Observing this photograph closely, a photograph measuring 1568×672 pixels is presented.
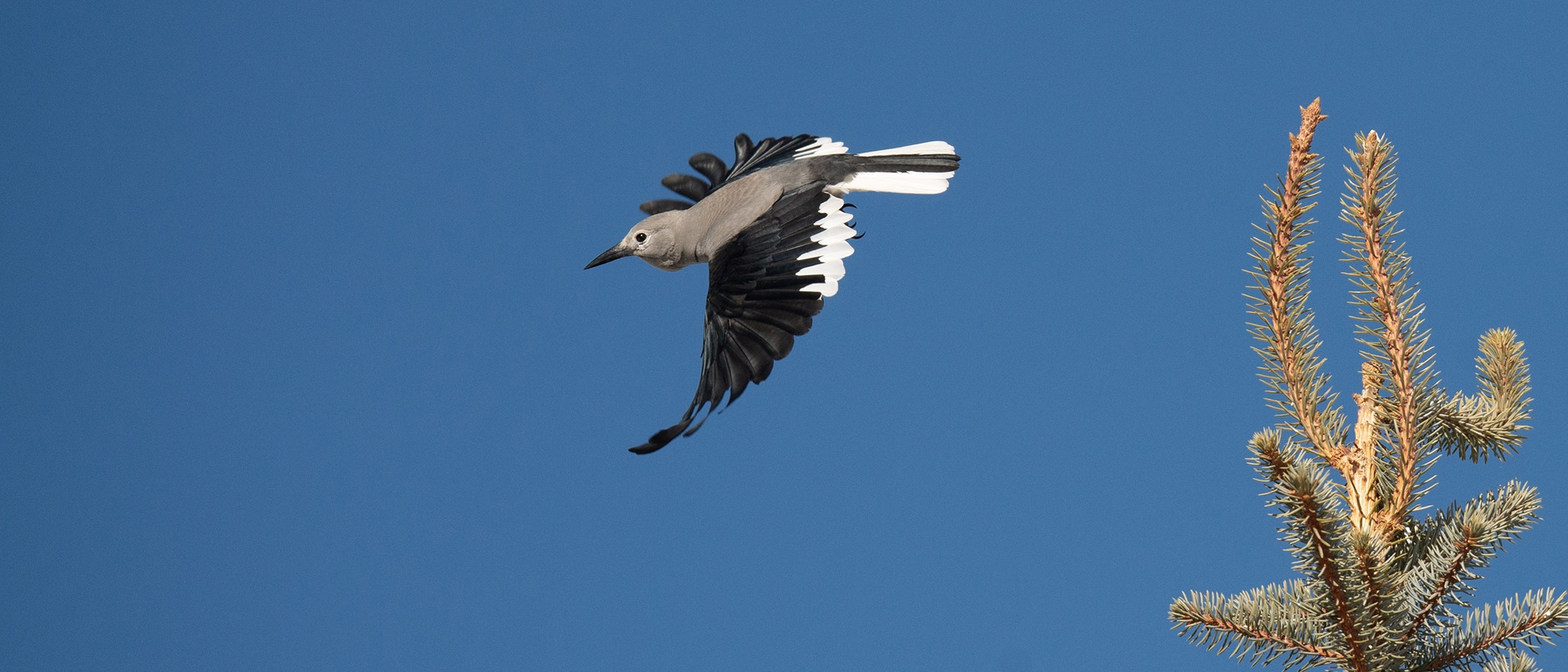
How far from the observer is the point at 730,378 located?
2.95 meters

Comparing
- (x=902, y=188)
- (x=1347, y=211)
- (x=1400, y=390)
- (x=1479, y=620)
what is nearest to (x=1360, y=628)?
(x=1479, y=620)

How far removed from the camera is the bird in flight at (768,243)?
3045mm

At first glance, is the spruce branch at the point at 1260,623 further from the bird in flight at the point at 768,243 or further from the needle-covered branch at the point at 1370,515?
the bird in flight at the point at 768,243

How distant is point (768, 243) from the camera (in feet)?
10.8

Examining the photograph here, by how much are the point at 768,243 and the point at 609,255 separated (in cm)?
59

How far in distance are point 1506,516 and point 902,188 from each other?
2.45m

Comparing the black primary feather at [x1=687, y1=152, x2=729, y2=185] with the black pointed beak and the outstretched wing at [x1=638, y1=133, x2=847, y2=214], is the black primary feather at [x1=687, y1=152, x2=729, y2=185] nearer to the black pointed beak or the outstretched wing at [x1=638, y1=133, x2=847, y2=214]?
the outstretched wing at [x1=638, y1=133, x2=847, y2=214]

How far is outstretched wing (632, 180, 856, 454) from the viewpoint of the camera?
118 inches

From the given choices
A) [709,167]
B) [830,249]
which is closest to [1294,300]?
[830,249]

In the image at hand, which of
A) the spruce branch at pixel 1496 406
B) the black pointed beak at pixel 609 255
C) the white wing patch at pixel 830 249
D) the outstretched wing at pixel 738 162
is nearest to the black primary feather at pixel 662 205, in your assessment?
the outstretched wing at pixel 738 162

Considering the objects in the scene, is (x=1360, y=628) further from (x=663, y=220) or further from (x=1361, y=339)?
(x=663, y=220)

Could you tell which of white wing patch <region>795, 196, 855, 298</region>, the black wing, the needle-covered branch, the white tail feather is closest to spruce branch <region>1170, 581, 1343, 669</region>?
the needle-covered branch

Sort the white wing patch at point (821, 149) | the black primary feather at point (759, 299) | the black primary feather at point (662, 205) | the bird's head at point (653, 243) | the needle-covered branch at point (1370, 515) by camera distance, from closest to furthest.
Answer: the needle-covered branch at point (1370, 515) < the black primary feather at point (759, 299) < the bird's head at point (653, 243) < the white wing patch at point (821, 149) < the black primary feather at point (662, 205)

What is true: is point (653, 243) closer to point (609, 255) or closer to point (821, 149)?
point (609, 255)
